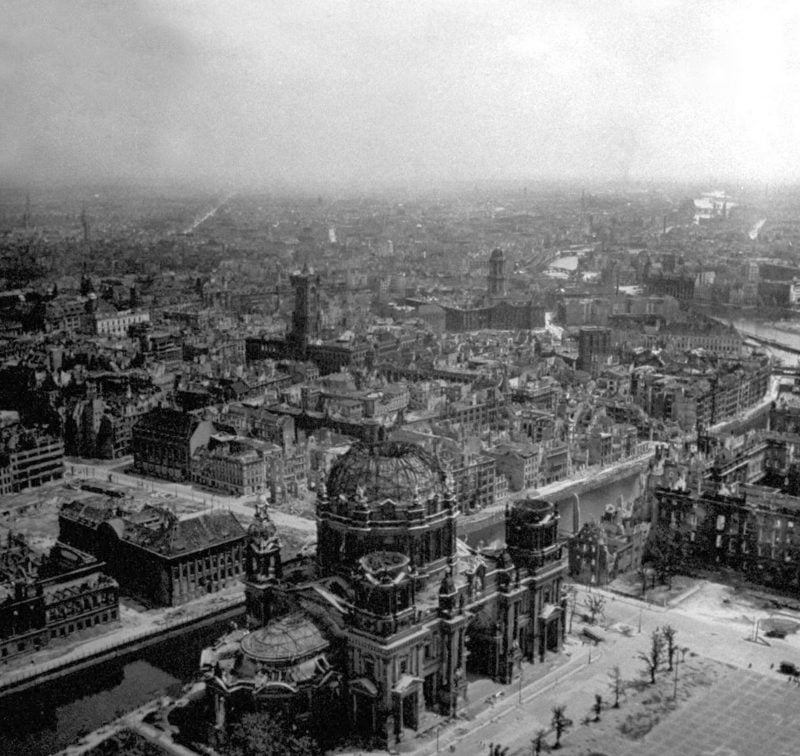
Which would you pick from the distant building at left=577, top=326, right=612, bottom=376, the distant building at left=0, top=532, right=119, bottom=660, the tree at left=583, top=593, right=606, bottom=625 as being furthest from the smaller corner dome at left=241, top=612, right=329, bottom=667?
the distant building at left=577, top=326, right=612, bottom=376

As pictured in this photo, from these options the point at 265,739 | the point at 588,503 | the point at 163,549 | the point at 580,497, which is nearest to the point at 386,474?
the point at 265,739

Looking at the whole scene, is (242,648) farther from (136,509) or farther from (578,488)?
(578,488)

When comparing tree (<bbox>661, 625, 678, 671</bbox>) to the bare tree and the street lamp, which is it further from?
the bare tree

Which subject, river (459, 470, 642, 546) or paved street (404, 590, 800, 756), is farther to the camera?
river (459, 470, 642, 546)

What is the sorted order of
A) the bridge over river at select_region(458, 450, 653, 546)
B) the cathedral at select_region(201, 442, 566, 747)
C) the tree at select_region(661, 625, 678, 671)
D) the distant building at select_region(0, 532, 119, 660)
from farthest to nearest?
the bridge over river at select_region(458, 450, 653, 546) → the distant building at select_region(0, 532, 119, 660) → the tree at select_region(661, 625, 678, 671) → the cathedral at select_region(201, 442, 566, 747)

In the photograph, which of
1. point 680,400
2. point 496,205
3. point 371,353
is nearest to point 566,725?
point 680,400

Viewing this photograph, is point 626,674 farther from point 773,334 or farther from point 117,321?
point 773,334
